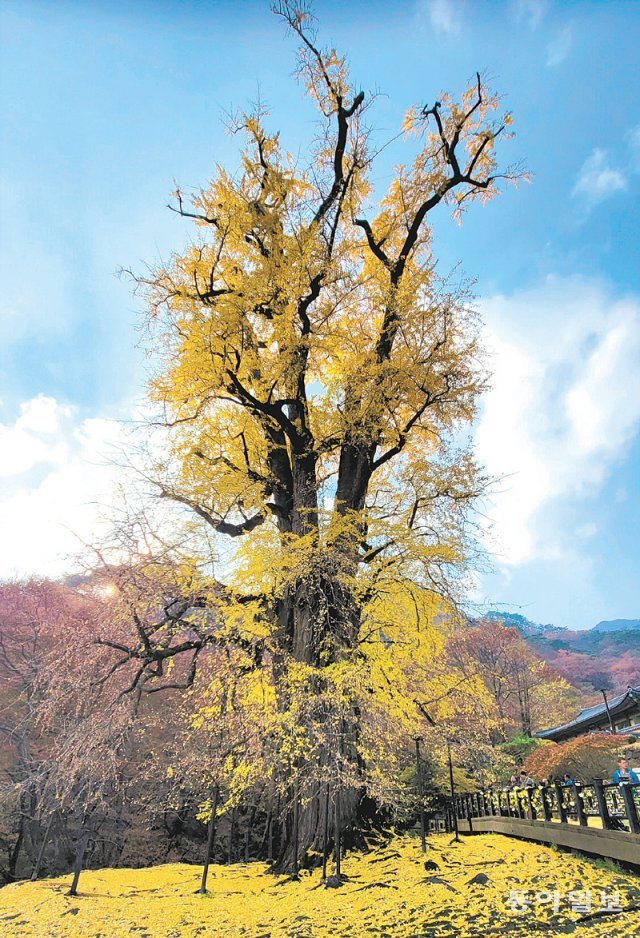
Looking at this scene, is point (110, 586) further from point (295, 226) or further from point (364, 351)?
point (295, 226)

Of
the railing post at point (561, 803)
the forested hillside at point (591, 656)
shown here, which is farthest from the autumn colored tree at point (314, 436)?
the forested hillside at point (591, 656)

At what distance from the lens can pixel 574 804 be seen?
8.21 metres

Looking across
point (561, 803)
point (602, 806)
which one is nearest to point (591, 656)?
point (561, 803)

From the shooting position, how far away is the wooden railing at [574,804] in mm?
6765

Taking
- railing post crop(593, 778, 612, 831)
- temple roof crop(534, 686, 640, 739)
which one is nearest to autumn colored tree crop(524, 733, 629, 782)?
temple roof crop(534, 686, 640, 739)

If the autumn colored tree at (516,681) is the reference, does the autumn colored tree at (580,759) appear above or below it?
below

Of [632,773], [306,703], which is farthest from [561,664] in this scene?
[306,703]

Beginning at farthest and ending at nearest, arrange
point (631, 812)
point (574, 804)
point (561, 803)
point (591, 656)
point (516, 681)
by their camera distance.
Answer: point (591, 656), point (516, 681), point (561, 803), point (574, 804), point (631, 812)

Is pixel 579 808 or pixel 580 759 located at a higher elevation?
pixel 580 759

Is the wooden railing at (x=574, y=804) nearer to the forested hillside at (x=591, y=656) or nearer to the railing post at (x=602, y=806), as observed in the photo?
the railing post at (x=602, y=806)

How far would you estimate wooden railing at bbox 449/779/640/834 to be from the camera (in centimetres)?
677

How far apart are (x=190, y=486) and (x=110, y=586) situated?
2.55 metres

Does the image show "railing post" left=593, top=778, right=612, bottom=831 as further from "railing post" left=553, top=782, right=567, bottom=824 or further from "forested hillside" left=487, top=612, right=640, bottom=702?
"forested hillside" left=487, top=612, right=640, bottom=702

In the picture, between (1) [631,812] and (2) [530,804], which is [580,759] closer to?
(2) [530,804]
